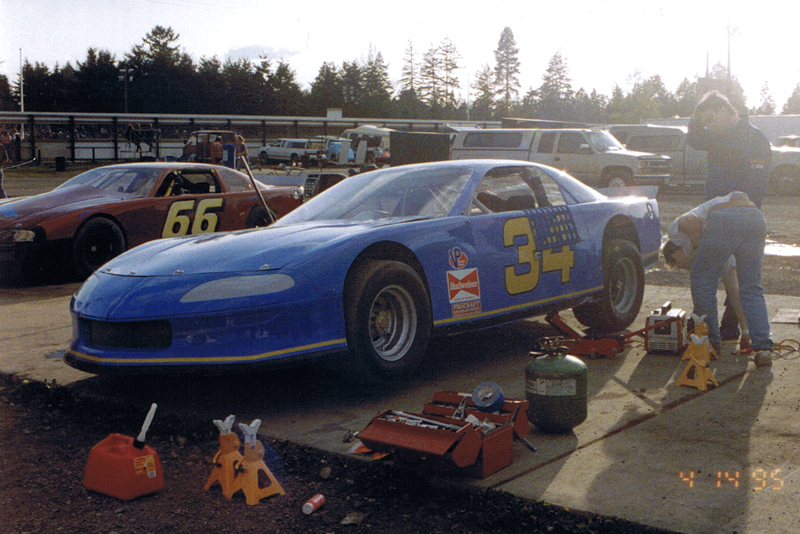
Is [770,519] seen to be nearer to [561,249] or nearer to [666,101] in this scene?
[561,249]

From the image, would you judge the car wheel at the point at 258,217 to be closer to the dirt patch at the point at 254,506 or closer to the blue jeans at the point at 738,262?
the blue jeans at the point at 738,262

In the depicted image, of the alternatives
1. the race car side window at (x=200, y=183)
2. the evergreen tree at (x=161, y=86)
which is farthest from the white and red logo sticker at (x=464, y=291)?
the evergreen tree at (x=161, y=86)

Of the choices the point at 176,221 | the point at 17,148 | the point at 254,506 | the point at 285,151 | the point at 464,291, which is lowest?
the point at 254,506

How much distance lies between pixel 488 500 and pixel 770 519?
97cm

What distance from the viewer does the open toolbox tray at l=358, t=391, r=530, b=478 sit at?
117 inches

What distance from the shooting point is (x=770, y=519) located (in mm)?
2598

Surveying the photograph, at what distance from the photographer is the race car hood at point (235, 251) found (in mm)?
3941

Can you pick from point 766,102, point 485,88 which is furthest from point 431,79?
point 766,102

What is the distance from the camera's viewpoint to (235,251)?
4.10 m

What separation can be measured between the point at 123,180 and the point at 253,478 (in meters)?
6.67

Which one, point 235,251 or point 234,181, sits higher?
point 234,181

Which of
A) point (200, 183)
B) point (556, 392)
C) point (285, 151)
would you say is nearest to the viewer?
point (556, 392)

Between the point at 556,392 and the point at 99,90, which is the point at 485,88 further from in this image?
the point at 556,392

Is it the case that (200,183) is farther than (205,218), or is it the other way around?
(200,183)
